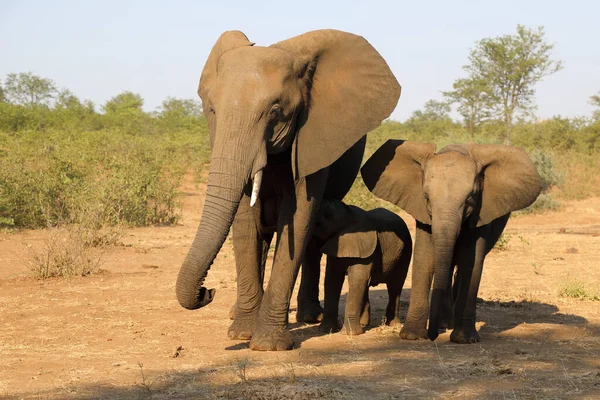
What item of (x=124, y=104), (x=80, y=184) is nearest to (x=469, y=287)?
(x=80, y=184)

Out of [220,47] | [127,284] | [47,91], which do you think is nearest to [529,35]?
[127,284]

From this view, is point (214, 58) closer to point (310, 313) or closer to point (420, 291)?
point (420, 291)


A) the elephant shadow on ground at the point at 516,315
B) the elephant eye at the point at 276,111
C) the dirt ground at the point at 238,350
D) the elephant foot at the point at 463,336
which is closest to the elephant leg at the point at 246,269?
the dirt ground at the point at 238,350

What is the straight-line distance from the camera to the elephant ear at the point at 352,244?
23.1 ft

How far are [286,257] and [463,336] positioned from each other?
1.62m

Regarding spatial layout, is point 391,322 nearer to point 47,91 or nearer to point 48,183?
point 48,183

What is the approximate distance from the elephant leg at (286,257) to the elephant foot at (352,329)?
2.21 ft

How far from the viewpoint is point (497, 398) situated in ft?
16.0

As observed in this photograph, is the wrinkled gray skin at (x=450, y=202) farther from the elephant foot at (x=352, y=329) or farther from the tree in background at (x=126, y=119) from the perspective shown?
the tree in background at (x=126, y=119)

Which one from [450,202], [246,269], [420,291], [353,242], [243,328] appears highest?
[450,202]

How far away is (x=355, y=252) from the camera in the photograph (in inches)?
277

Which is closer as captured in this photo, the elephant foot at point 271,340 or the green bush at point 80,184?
the elephant foot at point 271,340

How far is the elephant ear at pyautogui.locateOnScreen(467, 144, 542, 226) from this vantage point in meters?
7.21

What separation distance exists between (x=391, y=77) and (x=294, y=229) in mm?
1488
